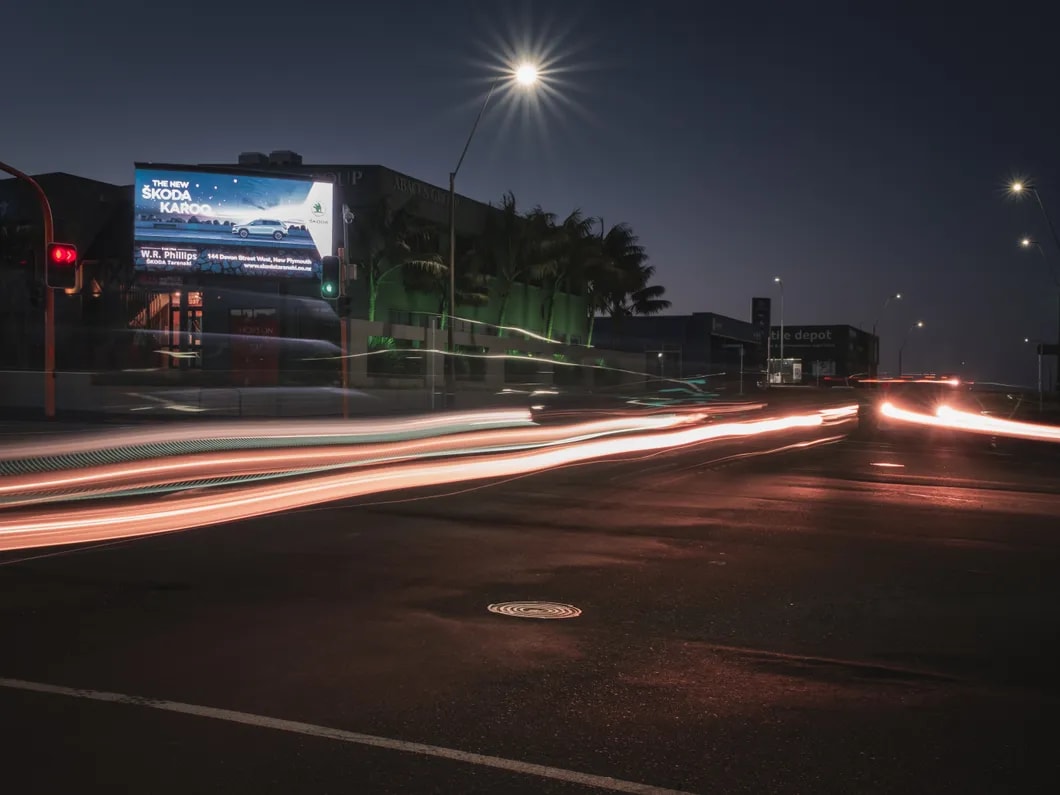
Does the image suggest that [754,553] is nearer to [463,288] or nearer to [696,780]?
[696,780]

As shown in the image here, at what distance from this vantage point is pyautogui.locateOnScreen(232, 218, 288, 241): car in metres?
41.2

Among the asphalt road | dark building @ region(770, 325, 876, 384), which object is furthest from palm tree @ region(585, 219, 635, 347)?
dark building @ region(770, 325, 876, 384)

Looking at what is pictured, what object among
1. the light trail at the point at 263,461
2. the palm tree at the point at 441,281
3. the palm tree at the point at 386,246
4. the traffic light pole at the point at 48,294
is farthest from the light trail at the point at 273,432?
the palm tree at the point at 441,281

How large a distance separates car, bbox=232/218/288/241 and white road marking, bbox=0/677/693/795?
1472 inches

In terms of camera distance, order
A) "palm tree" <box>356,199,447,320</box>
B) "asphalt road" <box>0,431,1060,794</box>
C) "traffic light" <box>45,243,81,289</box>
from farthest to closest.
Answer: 1. "palm tree" <box>356,199,447,320</box>
2. "traffic light" <box>45,243,81,289</box>
3. "asphalt road" <box>0,431,1060,794</box>

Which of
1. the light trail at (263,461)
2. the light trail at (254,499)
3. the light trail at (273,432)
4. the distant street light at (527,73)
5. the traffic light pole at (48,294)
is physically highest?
the distant street light at (527,73)

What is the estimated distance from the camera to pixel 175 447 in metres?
20.5

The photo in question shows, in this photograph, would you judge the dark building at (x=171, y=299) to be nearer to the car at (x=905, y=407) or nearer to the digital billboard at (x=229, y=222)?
the digital billboard at (x=229, y=222)

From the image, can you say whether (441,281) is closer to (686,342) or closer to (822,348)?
(686,342)

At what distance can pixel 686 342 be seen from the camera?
9338cm

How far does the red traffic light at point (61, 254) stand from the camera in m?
21.4

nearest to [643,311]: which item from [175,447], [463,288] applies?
[463,288]

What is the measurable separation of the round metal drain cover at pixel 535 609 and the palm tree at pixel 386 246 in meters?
36.3

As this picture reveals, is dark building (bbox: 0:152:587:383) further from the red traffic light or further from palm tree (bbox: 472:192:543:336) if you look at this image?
the red traffic light
